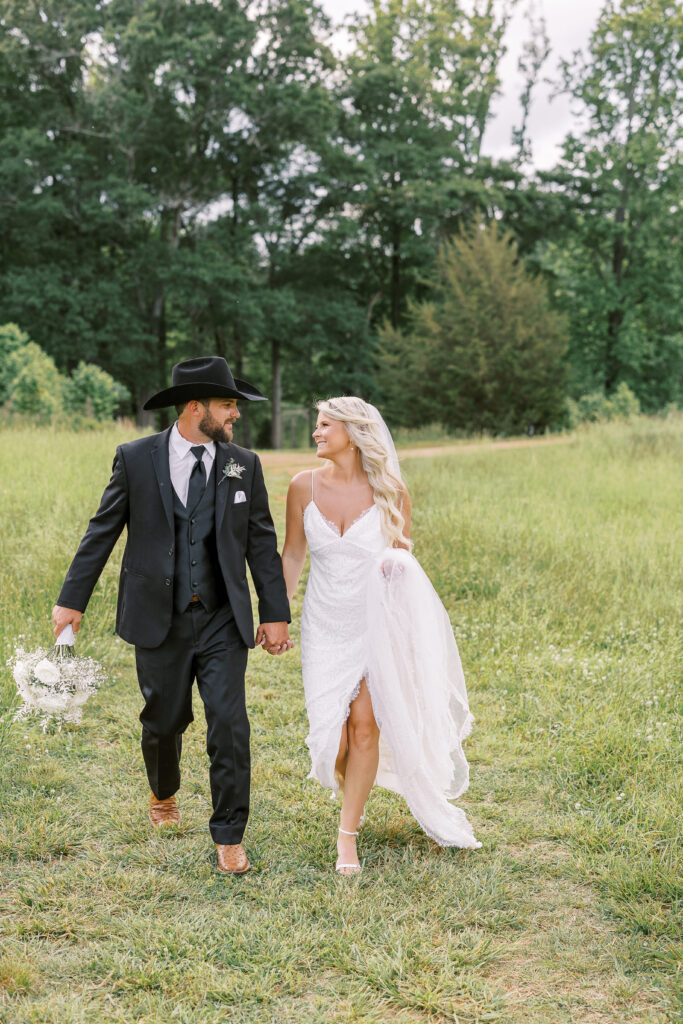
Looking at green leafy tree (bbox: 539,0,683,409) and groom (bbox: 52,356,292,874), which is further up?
green leafy tree (bbox: 539,0,683,409)

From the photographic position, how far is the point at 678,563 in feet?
27.3

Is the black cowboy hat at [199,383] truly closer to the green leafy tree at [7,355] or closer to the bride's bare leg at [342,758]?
the bride's bare leg at [342,758]

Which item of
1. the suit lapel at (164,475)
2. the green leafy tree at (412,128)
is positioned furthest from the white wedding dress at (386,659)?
the green leafy tree at (412,128)

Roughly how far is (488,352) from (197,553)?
873 inches

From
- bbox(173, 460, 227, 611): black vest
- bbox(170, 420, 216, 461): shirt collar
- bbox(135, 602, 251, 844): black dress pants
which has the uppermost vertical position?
bbox(170, 420, 216, 461): shirt collar

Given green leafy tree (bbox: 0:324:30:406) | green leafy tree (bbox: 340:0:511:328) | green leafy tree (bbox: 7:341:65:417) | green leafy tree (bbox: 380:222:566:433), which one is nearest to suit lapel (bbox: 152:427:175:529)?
green leafy tree (bbox: 7:341:65:417)

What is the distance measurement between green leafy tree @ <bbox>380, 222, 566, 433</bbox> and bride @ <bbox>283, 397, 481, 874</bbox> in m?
21.0

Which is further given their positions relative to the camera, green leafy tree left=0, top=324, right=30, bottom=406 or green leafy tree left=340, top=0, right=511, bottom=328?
green leafy tree left=340, top=0, right=511, bottom=328

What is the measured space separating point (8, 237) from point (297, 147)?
37.5ft

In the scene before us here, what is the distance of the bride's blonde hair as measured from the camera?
414cm

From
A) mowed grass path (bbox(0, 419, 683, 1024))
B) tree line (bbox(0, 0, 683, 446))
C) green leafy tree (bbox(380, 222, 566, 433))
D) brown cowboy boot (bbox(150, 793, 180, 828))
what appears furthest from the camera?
tree line (bbox(0, 0, 683, 446))

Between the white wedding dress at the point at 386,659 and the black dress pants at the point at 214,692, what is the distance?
405 millimetres

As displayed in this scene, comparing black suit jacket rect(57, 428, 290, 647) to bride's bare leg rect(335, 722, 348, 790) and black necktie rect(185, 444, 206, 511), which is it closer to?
black necktie rect(185, 444, 206, 511)

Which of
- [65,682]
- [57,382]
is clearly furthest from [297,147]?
[65,682]
